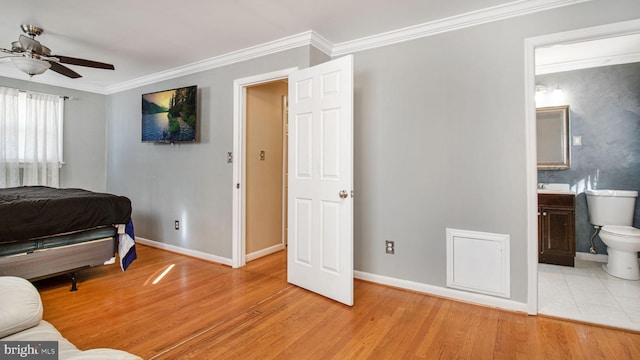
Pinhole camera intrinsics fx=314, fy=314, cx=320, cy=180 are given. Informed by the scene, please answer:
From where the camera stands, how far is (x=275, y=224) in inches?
163

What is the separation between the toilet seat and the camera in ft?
9.74

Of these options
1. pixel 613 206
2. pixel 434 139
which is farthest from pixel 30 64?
pixel 613 206

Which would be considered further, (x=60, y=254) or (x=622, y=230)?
(x=622, y=230)

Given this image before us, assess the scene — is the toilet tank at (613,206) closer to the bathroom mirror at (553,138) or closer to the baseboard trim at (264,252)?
the bathroom mirror at (553,138)

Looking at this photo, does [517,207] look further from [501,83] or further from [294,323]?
[294,323]

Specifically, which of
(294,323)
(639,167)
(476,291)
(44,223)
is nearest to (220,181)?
(44,223)

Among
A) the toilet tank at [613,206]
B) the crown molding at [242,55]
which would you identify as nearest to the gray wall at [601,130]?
the toilet tank at [613,206]

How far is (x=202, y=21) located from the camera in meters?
2.66

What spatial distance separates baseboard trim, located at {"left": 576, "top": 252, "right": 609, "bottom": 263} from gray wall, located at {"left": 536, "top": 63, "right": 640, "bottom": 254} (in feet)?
0.15

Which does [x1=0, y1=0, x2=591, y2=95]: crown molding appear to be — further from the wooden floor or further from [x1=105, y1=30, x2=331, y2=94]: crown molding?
the wooden floor

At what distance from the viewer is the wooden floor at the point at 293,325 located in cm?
189

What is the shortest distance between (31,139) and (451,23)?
17.2 ft

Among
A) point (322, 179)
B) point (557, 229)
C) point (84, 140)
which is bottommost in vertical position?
point (557, 229)

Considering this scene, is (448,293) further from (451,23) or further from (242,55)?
(242,55)
